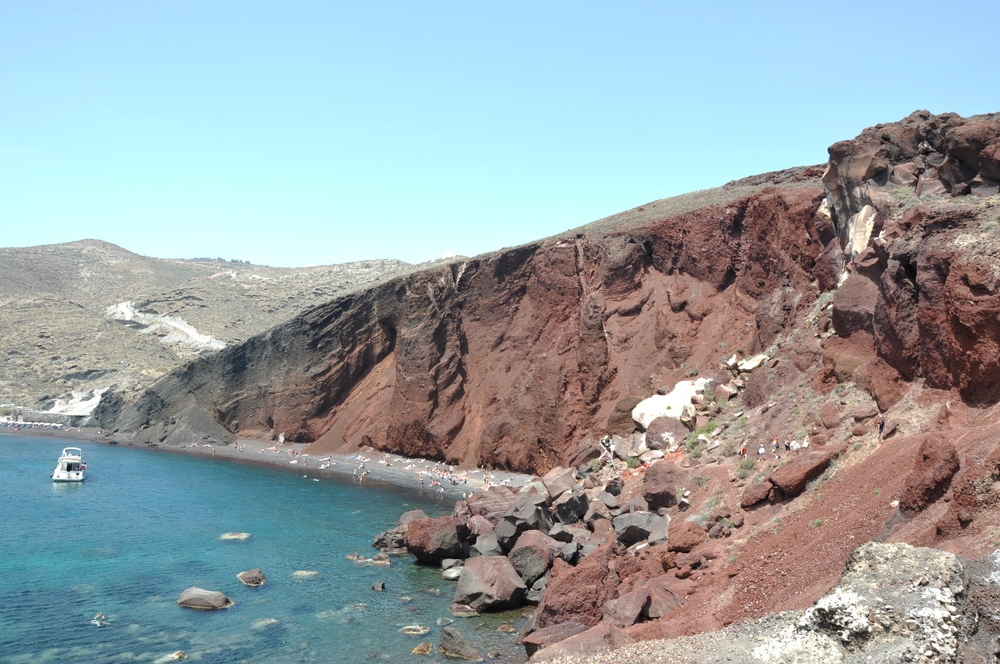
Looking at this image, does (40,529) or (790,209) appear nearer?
(40,529)

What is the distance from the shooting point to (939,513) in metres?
13.6

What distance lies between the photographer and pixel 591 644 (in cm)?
1716

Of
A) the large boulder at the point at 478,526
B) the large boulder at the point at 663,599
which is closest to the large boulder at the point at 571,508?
the large boulder at the point at 478,526

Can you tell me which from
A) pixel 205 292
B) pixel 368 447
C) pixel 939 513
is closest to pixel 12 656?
pixel 939 513

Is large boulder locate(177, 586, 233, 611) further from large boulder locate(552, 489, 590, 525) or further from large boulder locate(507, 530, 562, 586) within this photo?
large boulder locate(552, 489, 590, 525)

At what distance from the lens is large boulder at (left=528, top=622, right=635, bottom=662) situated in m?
16.6

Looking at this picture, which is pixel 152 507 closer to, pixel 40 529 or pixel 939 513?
pixel 40 529

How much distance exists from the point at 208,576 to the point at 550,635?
15759mm

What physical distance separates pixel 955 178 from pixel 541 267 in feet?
102

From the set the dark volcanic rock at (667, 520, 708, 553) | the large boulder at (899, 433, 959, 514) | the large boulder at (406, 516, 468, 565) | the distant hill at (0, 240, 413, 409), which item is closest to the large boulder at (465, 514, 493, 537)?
the large boulder at (406, 516, 468, 565)

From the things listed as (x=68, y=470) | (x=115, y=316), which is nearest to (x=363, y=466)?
(x=68, y=470)

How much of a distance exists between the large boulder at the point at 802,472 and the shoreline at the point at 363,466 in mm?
24117

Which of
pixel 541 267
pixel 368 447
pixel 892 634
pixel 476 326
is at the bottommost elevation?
pixel 368 447

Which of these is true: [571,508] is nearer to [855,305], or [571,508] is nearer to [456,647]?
[456,647]
